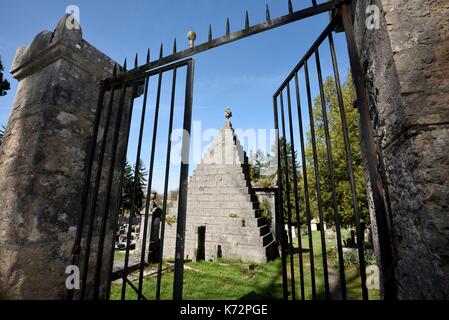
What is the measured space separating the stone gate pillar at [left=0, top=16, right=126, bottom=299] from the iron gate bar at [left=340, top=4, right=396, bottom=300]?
230cm

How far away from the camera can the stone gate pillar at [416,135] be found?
0.96m

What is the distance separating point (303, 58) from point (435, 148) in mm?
1271

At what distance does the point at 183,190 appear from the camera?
1792mm

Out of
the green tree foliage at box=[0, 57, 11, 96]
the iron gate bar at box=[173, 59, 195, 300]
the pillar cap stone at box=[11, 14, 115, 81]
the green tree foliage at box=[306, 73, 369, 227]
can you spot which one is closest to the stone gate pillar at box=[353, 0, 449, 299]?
the iron gate bar at box=[173, 59, 195, 300]

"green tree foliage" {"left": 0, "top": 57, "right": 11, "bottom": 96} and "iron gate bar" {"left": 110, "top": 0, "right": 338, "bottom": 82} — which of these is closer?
"iron gate bar" {"left": 110, "top": 0, "right": 338, "bottom": 82}

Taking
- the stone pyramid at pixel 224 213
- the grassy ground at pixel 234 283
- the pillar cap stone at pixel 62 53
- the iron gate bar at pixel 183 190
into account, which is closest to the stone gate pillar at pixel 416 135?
the iron gate bar at pixel 183 190

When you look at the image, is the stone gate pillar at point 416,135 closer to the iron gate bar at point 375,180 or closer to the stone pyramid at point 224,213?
the iron gate bar at point 375,180

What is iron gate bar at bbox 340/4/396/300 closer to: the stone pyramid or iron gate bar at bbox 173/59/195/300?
iron gate bar at bbox 173/59/195/300

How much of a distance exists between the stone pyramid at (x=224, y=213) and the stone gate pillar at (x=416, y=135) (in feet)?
29.9

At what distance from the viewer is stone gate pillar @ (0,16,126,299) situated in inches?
73.4

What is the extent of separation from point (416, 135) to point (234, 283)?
6851 millimetres

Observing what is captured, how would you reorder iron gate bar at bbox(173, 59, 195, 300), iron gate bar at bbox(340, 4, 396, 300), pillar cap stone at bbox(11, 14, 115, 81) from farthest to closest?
pillar cap stone at bbox(11, 14, 115, 81) < iron gate bar at bbox(173, 59, 195, 300) < iron gate bar at bbox(340, 4, 396, 300)

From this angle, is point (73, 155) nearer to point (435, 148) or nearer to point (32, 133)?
point (32, 133)

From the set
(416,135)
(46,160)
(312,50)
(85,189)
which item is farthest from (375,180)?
(46,160)
